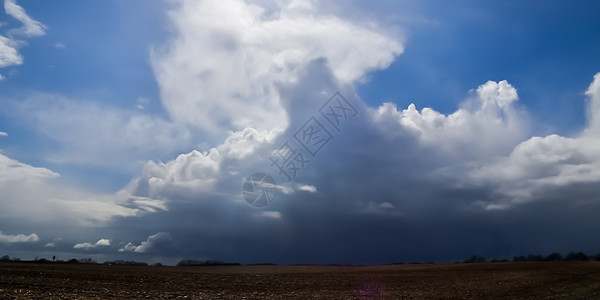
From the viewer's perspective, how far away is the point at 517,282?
167 ft

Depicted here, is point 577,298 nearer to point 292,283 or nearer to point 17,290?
point 292,283

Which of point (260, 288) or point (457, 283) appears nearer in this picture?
point (260, 288)

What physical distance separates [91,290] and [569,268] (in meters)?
72.8

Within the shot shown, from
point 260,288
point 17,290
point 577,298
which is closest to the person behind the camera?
point 17,290

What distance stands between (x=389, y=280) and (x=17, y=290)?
46.9 m

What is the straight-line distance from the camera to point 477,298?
41.6 metres

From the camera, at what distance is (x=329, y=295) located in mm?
43562

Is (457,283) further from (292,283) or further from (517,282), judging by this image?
(292,283)

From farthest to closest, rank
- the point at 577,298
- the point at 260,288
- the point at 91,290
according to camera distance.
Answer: the point at 260,288 → the point at 577,298 → the point at 91,290

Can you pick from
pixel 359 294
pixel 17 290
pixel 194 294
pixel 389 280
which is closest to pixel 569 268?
pixel 389 280

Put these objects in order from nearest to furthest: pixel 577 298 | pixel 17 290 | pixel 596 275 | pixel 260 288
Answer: pixel 17 290
pixel 577 298
pixel 260 288
pixel 596 275

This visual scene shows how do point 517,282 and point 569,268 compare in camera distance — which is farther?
point 569,268

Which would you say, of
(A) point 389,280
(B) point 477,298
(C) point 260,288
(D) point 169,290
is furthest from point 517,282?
(D) point 169,290

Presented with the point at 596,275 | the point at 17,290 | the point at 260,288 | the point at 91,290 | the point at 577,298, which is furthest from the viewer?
the point at 596,275
